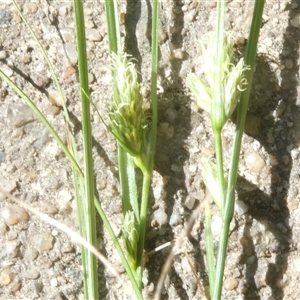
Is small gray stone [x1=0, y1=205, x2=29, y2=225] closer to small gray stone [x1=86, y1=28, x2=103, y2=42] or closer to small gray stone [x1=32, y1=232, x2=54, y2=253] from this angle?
small gray stone [x1=32, y1=232, x2=54, y2=253]

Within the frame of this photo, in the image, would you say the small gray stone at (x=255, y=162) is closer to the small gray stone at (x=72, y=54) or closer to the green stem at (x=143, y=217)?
the green stem at (x=143, y=217)

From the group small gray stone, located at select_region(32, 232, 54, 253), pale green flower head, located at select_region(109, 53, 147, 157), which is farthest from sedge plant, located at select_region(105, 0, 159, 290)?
small gray stone, located at select_region(32, 232, 54, 253)

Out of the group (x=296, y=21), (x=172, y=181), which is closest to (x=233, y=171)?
(x=172, y=181)

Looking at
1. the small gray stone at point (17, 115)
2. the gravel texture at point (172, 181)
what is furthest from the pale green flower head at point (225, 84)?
the small gray stone at point (17, 115)

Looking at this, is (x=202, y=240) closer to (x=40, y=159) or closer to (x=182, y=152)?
(x=182, y=152)

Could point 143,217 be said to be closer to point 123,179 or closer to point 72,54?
point 123,179

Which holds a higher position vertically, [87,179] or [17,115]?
[17,115]
